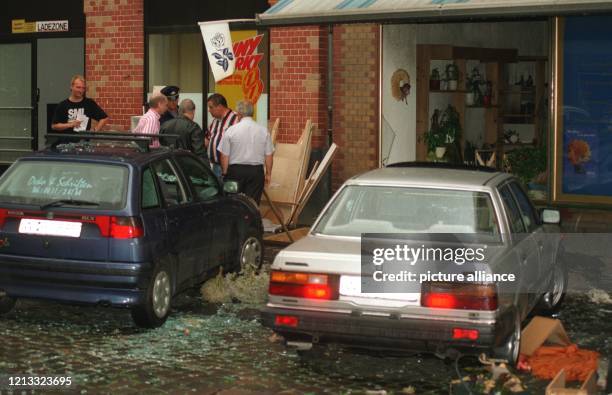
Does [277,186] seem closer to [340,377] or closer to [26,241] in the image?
[26,241]

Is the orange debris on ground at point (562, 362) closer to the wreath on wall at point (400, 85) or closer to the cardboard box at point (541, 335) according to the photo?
the cardboard box at point (541, 335)

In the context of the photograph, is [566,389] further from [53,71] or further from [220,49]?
[53,71]

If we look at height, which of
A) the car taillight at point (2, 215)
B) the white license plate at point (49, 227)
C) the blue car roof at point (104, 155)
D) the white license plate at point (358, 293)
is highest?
the blue car roof at point (104, 155)

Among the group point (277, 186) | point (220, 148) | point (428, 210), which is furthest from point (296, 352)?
point (277, 186)

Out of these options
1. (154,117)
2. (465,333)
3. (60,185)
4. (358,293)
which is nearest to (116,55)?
(154,117)

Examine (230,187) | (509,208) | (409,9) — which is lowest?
(509,208)

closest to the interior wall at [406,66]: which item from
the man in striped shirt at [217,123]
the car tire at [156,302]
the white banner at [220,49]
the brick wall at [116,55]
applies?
the white banner at [220,49]

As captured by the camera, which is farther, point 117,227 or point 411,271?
point 117,227

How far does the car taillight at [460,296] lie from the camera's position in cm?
763

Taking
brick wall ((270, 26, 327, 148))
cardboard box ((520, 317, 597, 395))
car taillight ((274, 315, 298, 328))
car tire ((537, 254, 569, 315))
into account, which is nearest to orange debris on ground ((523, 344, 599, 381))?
cardboard box ((520, 317, 597, 395))

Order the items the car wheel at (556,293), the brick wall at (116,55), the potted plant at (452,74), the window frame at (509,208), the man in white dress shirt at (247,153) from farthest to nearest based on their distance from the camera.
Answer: the brick wall at (116,55) < the potted plant at (452,74) < the man in white dress shirt at (247,153) < the car wheel at (556,293) < the window frame at (509,208)

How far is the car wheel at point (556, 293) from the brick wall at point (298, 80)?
7146mm

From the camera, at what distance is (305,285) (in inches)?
314

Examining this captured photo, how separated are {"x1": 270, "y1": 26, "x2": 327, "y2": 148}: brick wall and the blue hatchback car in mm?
7029
